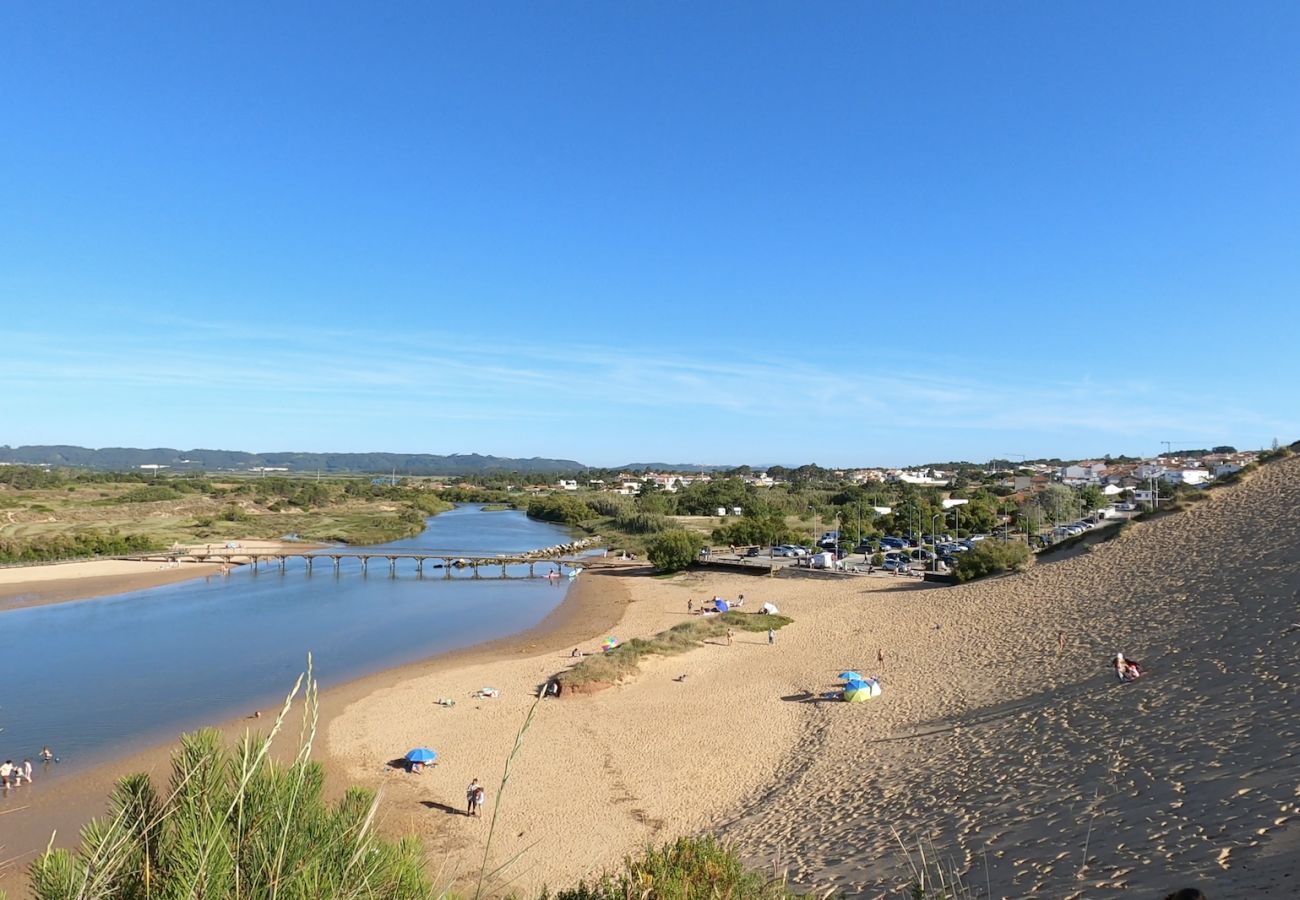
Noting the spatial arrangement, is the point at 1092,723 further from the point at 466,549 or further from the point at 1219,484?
the point at 466,549

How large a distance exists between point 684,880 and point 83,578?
54640 millimetres

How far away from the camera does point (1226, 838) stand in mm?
7348

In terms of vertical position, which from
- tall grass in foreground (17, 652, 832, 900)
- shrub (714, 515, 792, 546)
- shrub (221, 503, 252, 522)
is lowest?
shrub (221, 503, 252, 522)

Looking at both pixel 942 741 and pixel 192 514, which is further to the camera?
pixel 192 514

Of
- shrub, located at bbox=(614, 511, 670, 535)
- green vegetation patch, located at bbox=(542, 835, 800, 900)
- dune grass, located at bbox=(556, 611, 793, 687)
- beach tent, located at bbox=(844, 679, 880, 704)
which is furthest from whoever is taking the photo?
shrub, located at bbox=(614, 511, 670, 535)

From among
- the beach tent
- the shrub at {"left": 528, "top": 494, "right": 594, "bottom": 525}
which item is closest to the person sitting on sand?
the beach tent

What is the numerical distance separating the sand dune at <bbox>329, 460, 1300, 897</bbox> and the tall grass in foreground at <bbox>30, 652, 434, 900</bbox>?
21.1 ft

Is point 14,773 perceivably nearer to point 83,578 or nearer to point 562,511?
point 83,578

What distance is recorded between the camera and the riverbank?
133 feet

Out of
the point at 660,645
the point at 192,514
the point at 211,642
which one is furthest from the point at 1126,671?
the point at 192,514

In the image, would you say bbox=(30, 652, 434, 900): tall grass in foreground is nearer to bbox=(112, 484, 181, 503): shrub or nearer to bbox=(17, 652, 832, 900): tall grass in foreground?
bbox=(17, 652, 832, 900): tall grass in foreground

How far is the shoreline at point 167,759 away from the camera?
12.9 metres

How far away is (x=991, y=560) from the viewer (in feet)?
109

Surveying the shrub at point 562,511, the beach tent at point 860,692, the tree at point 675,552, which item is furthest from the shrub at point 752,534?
the shrub at point 562,511
